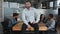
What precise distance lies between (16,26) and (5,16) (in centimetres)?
46

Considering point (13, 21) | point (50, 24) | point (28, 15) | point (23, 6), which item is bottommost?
point (50, 24)

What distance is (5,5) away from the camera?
4.68 metres

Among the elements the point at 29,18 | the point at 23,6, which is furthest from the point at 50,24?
the point at 23,6

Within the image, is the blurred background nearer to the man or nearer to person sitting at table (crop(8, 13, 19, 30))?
person sitting at table (crop(8, 13, 19, 30))

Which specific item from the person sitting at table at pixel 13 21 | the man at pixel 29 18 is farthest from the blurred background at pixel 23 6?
the man at pixel 29 18

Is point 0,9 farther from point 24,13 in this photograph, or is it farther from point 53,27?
point 53,27

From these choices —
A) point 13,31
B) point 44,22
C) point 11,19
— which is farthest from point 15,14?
point 44,22

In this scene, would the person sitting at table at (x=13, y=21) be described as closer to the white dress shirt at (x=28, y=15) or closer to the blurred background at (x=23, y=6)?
the blurred background at (x=23, y=6)

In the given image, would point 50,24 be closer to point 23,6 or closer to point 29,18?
point 29,18

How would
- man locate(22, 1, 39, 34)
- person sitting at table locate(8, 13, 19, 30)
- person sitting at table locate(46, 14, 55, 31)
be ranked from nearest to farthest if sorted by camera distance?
1. man locate(22, 1, 39, 34)
2. person sitting at table locate(8, 13, 19, 30)
3. person sitting at table locate(46, 14, 55, 31)

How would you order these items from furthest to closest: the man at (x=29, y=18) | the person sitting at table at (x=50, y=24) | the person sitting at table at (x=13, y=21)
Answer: the person sitting at table at (x=50, y=24), the person sitting at table at (x=13, y=21), the man at (x=29, y=18)

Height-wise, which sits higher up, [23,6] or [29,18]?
[23,6]

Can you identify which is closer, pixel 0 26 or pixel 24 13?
pixel 24 13

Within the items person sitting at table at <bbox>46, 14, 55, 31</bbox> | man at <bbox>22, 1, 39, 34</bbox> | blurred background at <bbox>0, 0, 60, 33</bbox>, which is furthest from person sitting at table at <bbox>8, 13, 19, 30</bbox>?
person sitting at table at <bbox>46, 14, 55, 31</bbox>
